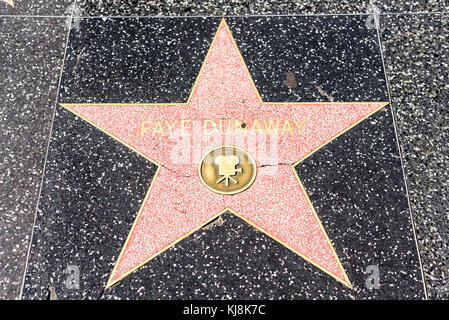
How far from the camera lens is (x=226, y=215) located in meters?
1.65

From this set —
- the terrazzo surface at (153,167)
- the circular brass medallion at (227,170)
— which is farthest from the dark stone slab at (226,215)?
the circular brass medallion at (227,170)

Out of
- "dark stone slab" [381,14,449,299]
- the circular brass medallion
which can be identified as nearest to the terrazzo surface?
"dark stone slab" [381,14,449,299]

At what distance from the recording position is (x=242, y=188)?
5.50 ft

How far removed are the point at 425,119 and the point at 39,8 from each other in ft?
6.75

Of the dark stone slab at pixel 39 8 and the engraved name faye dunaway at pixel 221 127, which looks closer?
the engraved name faye dunaway at pixel 221 127

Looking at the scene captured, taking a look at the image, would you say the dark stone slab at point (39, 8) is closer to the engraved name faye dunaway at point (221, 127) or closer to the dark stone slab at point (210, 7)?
the dark stone slab at point (210, 7)

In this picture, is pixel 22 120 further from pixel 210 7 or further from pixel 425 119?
pixel 425 119

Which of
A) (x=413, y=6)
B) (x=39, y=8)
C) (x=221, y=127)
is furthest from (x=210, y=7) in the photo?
(x=413, y=6)

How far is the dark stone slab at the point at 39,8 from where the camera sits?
6.90 ft

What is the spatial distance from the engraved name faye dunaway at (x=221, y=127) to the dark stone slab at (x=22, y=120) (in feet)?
1.66
